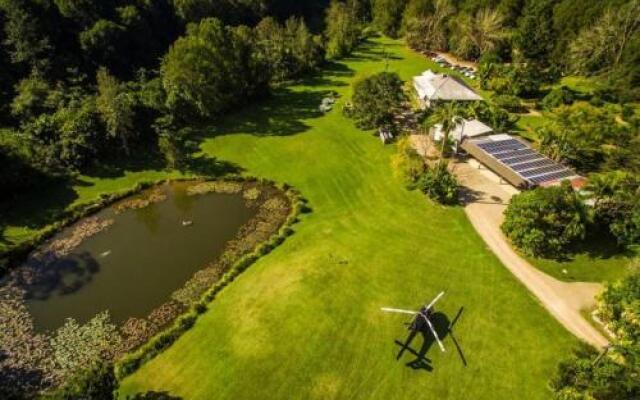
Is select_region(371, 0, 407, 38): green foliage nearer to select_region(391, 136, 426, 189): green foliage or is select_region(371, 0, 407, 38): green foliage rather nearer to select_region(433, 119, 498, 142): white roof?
select_region(433, 119, 498, 142): white roof

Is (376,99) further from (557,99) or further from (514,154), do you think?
(557,99)

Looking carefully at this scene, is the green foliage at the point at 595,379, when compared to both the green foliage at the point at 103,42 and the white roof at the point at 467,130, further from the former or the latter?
the green foliage at the point at 103,42

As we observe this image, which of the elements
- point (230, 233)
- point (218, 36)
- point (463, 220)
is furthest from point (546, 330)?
point (218, 36)

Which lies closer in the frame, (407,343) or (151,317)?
(407,343)

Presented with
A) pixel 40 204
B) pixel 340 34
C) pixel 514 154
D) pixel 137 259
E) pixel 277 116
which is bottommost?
pixel 137 259

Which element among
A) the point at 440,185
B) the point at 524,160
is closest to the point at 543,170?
the point at 524,160

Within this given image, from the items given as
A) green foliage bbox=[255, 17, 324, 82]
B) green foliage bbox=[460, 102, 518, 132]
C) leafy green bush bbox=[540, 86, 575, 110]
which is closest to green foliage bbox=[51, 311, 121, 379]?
green foliage bbox=[460, 102, 518, 132]

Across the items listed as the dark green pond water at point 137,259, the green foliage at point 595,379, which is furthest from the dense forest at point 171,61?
the green foliage at point 595,379
